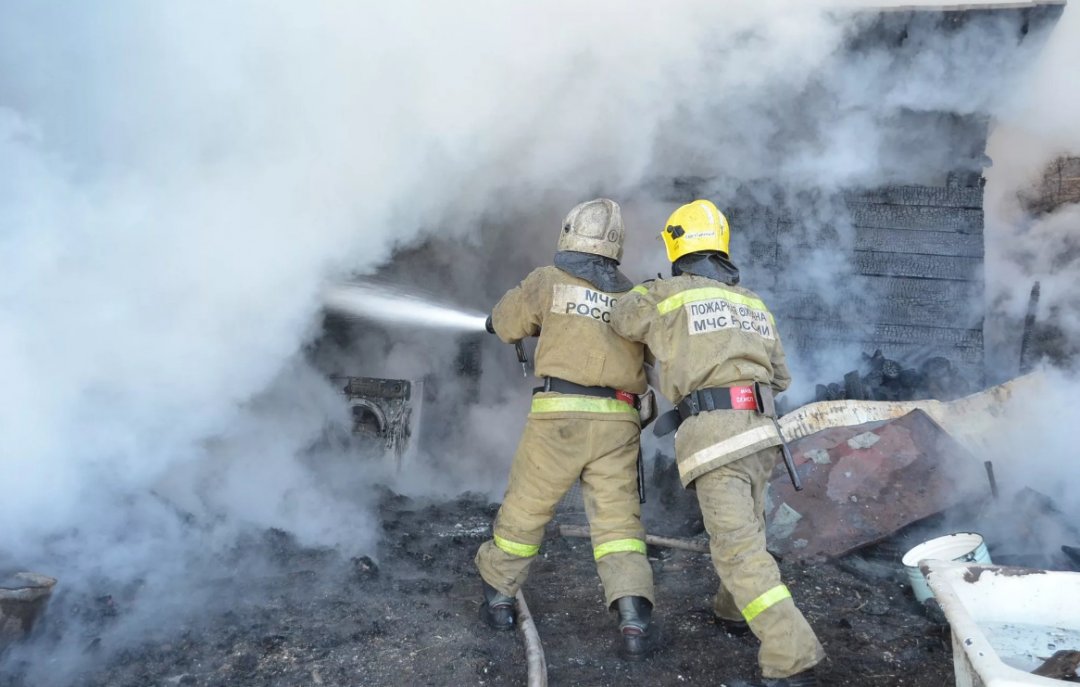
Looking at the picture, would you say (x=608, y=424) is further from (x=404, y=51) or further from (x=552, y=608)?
(x=404, y=51)

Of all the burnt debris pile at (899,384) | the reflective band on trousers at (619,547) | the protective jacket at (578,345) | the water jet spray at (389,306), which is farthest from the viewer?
the burnt debris pile at (899,384)

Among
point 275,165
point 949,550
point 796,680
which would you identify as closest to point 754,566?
point 796,680

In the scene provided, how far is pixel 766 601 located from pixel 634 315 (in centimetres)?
125

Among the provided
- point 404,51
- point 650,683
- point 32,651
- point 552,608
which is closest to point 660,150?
point 404,51

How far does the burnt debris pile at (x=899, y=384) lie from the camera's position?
5.65m

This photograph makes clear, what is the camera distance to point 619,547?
11.3 ft

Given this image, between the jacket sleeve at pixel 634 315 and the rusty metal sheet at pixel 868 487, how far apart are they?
179 cm

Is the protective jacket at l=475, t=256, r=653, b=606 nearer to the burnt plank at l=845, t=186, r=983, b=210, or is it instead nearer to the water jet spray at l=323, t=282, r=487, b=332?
the water jet spray at l=323, t=282, r=487, b=332

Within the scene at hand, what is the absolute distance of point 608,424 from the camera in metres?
3.56

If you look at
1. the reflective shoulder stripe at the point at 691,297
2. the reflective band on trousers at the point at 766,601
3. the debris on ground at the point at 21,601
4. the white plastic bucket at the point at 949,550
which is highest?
the reflective shoulder stripe at the point at 691,297

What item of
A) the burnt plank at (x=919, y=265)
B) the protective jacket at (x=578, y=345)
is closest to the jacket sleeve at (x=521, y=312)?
the protective jacket at (x=578, y=345)

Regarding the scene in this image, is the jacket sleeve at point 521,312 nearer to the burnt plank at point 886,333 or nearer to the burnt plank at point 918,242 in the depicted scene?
the burnt plank at point 886,333

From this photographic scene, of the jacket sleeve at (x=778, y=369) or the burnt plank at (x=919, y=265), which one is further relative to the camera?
the burnt plank at (x=919, y=265)

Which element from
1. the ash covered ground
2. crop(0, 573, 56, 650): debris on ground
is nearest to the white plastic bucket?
the ash covered ground
